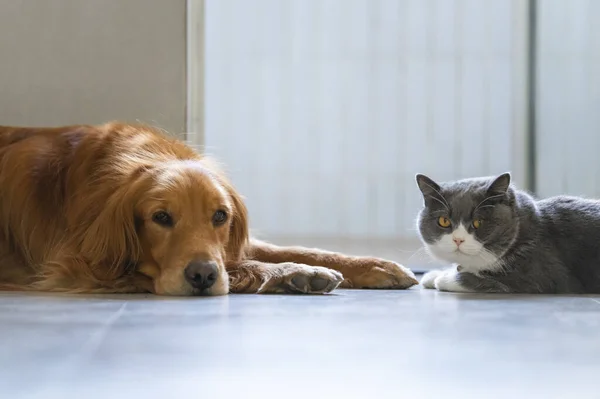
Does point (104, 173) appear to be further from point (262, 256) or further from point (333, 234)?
point (333, 234)

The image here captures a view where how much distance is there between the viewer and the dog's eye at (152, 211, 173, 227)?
2393mm

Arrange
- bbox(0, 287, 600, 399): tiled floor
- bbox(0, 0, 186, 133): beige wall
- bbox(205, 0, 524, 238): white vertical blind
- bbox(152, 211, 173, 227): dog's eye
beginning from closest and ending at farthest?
bbox(0, 287, 600, 399): tiled floor
bbox(152, 211, 173, 227): dog's eye
bbox(0, 0, 186, 133): beige wall
bbox(205, 0, 524, 238): white vertical blind

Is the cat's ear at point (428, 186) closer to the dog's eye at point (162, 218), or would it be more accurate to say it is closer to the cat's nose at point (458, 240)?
the cat's nose at point (458, 240)

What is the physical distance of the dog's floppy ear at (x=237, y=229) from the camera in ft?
8.57

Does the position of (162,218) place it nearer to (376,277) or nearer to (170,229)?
(170,229)

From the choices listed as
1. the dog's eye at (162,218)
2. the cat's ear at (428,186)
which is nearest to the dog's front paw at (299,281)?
the dog's eye at (162,218)

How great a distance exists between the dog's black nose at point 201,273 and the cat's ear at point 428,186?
2.52 ft

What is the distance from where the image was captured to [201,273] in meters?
2.29

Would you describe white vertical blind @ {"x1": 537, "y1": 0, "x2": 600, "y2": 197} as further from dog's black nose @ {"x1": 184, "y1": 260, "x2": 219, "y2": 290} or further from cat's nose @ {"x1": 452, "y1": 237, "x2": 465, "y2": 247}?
dog's black nose @ {"x1": 184, "y1": 260, "x2": 219, "y2": 290}

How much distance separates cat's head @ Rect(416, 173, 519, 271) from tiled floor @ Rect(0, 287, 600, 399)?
0.30m

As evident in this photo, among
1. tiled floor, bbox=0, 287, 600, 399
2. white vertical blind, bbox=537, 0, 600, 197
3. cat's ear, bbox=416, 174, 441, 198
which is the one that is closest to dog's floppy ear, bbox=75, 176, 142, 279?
tiled floor, bbox=0, 287, 600, 399

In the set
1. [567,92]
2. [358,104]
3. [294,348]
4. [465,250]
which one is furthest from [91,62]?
[294,348]

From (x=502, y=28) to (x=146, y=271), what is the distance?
7.12 ft

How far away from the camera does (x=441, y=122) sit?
3.80 m
